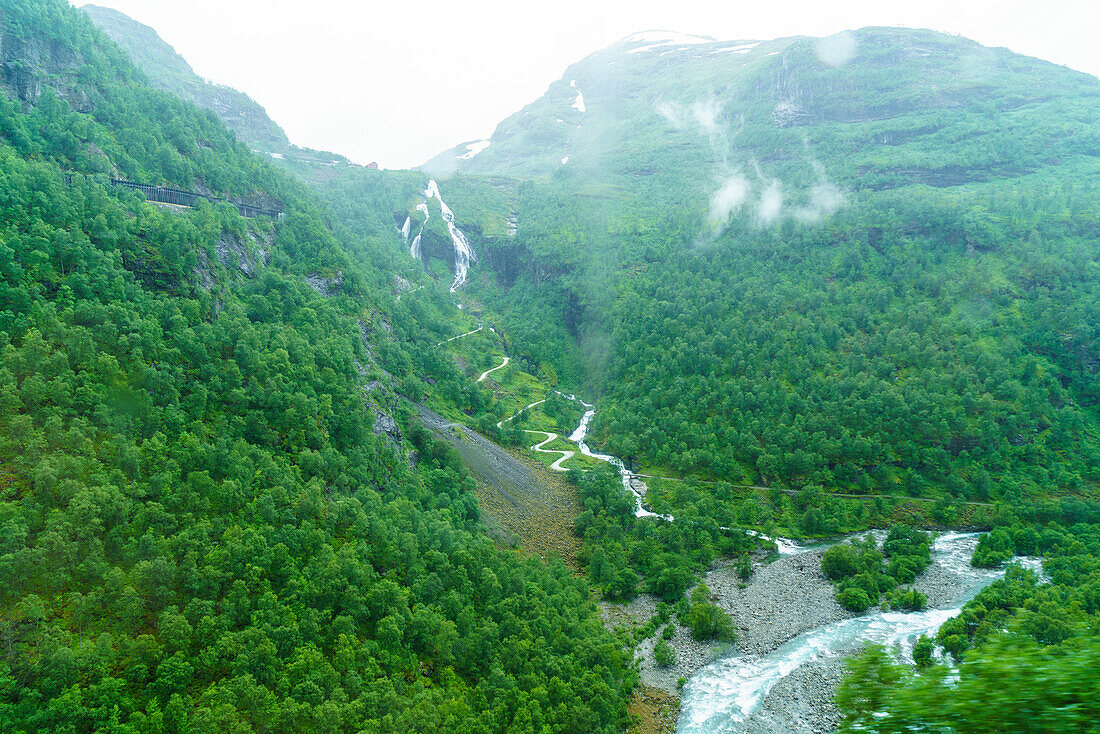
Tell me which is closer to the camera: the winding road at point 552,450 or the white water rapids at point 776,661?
the white water rapids at point 776,661

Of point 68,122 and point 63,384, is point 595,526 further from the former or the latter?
point 68,122

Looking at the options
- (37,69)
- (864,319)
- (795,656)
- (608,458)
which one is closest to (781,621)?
(795,656)

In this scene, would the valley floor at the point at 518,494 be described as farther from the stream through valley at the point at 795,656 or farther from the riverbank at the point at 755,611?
the stream through valley at the point at 795,656

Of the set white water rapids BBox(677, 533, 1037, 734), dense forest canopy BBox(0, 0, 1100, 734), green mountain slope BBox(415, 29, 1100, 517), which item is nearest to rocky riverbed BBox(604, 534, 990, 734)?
white water rapids BBox(677, 533, 1037, 734)

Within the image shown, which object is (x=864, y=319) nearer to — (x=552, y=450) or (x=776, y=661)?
(x=552, y=450)

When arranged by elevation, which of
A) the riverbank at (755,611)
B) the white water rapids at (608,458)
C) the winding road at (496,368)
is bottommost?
the riverbank at (755,611)

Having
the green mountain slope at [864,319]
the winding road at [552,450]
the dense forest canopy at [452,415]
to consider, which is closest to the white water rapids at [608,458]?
the dense forest canopy at [452,415]

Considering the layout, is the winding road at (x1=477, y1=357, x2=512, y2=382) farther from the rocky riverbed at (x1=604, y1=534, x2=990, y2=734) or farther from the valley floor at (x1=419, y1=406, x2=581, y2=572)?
the rocky riverbed at (x1=604, y1=534, x2=990, y2=734)
